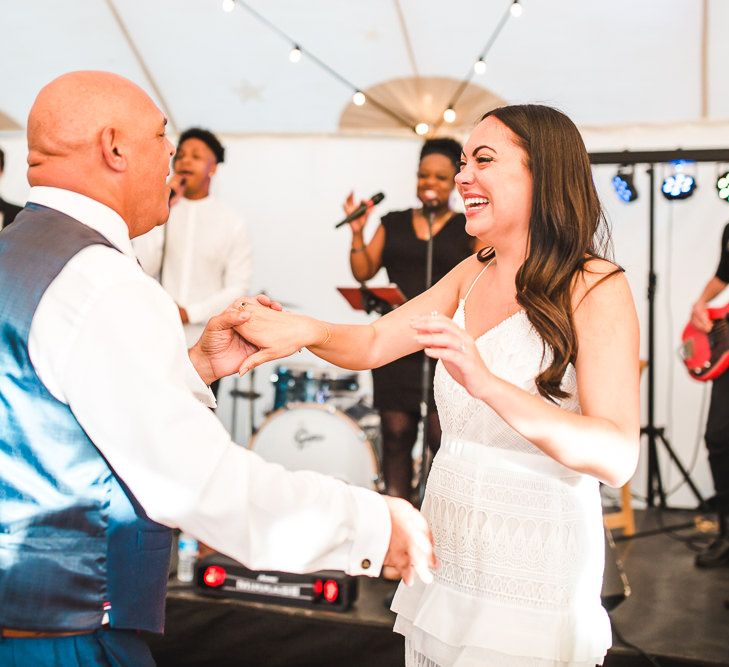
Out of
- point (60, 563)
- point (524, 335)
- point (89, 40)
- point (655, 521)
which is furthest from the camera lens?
point (89, 40)

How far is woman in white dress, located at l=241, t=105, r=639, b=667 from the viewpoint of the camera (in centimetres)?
172

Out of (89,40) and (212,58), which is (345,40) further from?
(89,40)

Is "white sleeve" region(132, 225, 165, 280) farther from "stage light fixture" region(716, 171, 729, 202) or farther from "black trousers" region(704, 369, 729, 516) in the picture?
"black trousers" region(704, 369, 729, 516)

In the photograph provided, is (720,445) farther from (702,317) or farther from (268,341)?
(268,341)

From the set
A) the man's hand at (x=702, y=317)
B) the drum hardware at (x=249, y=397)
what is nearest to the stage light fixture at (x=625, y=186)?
the man's hand at (x=702, y=317)

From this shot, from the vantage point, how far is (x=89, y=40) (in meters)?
6.11

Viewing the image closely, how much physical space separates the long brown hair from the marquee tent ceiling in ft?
12.1

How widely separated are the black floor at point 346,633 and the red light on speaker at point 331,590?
0.06m

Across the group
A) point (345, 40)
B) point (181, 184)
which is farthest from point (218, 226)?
point (345, 40)

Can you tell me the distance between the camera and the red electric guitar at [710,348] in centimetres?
470

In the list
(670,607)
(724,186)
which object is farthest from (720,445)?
(724,186)

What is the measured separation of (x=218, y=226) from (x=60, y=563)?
10.9 feet

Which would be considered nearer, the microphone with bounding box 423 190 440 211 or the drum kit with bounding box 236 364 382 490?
the microphone with bounding box 423 190 440 211

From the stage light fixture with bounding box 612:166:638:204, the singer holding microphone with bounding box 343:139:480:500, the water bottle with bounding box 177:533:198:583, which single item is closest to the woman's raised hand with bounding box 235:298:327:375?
the singer holding microphone with bounding box 343:139:480:500
